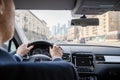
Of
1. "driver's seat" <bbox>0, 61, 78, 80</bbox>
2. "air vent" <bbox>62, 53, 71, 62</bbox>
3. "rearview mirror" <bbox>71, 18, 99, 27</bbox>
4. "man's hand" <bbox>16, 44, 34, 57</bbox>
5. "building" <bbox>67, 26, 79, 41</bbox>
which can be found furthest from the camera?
"building" <bbox>67, 26, 79, 41</bbox>

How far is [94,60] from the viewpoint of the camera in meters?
5.37

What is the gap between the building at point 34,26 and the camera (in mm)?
5168

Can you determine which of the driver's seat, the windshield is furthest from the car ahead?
the driver's seat

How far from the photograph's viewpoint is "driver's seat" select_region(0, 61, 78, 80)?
7.62 ft

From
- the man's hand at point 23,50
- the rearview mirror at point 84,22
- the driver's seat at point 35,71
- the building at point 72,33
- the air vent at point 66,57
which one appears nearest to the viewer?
the driver's seat at point 35,71

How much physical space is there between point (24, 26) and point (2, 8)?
3196mm

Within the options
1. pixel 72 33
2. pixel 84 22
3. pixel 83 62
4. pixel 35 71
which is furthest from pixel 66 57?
pixel 35 71

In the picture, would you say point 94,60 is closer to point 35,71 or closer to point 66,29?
point 66,29

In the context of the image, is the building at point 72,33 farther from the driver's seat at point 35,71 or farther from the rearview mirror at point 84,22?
the driver's seat at point 35,71

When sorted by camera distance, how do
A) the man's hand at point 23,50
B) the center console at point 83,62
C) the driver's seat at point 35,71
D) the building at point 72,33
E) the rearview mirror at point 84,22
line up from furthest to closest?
the building at point 72,33
the center console at point 83,62
the rearview mirror at point 84,22
the man's hand at point 23,50
the driver's seat at point 35,71

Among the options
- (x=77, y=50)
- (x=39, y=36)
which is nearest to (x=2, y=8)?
(x=39, y=36)

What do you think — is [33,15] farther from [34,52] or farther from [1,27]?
[1,27]

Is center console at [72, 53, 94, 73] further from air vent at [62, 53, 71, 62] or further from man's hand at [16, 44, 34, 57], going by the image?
man's hand at [16, 44, 34, 57]

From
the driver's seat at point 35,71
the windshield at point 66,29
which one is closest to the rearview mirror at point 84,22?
the windshield at point 66,29
